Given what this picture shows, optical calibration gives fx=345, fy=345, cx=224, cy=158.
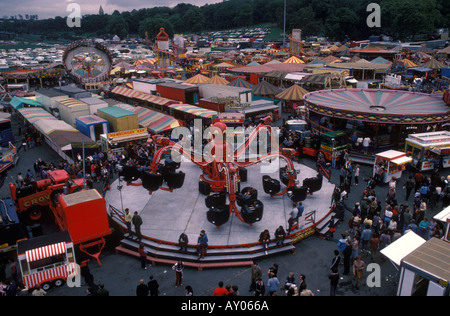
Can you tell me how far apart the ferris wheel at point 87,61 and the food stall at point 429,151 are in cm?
3848

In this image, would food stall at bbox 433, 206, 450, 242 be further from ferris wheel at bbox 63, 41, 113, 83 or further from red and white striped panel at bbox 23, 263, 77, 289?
ferris wheel at bbox 63, 41, 113, 83

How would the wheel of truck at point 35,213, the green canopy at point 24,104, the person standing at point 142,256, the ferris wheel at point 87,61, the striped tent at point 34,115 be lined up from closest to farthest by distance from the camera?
the person standing at point 142,256 < the wheel of truck at point 35,213 < the striped tent at point 34,115 < the green canopy at point 24,104 < the ferris wheel at point 87,61

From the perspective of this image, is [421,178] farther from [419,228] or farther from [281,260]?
[281,260]

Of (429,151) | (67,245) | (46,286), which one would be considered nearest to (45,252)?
(67,245)

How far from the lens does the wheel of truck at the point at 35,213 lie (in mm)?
14202

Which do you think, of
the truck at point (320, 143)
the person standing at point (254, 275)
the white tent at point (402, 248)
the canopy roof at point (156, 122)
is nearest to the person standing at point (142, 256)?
the person standing at point (254, 275)

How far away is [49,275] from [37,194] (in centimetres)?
486

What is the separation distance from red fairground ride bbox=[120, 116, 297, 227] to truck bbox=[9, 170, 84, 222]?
12.8 ft

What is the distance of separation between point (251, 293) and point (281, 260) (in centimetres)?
203

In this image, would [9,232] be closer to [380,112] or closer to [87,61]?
[380,112]

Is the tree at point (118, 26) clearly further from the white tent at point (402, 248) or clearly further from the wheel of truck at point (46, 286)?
the white tent at point (402, 248)

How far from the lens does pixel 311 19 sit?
353 feet

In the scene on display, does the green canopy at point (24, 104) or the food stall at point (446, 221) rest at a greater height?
the green canopy at point (24, 104)

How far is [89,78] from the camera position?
146ft
